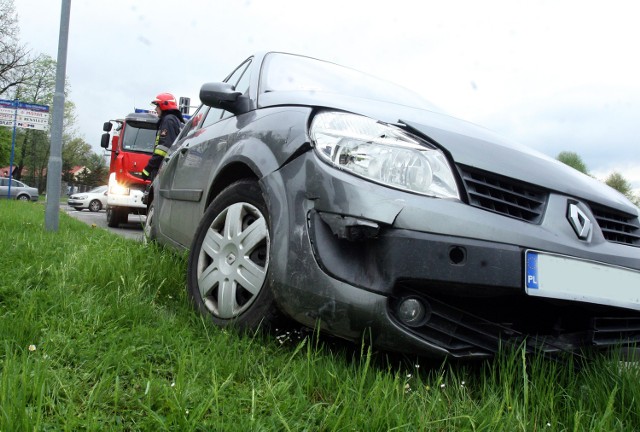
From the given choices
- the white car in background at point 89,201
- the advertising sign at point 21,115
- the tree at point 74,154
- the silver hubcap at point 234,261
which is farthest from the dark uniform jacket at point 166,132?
the tree at point 74,154

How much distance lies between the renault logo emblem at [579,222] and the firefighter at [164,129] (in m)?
5.83

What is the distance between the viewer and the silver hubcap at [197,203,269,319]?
2102 millimetres

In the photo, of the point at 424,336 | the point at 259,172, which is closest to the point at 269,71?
the point at 259,172

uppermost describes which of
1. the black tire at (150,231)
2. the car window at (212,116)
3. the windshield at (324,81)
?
the windshield at (324,81)

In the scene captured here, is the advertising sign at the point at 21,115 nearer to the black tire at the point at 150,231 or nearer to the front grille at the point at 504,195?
the black tire at the point at 150,231

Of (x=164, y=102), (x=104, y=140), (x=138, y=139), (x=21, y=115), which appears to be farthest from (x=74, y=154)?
(x=164, y=102)

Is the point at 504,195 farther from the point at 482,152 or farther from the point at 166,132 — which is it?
the point at 166,132

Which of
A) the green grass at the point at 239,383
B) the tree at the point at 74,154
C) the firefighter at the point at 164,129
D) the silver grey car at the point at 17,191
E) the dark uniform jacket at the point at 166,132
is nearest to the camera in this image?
the green grass at the point at 239,383

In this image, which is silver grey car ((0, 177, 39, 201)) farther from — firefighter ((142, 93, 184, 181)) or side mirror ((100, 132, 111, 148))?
firefighter ((142, 93, 184, 181))

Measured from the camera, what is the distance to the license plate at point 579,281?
169 centimetres

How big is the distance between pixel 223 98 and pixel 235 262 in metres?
0.95

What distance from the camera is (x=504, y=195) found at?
182 cm

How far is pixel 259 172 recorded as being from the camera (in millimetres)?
2162

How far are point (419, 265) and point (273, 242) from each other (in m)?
0.55
